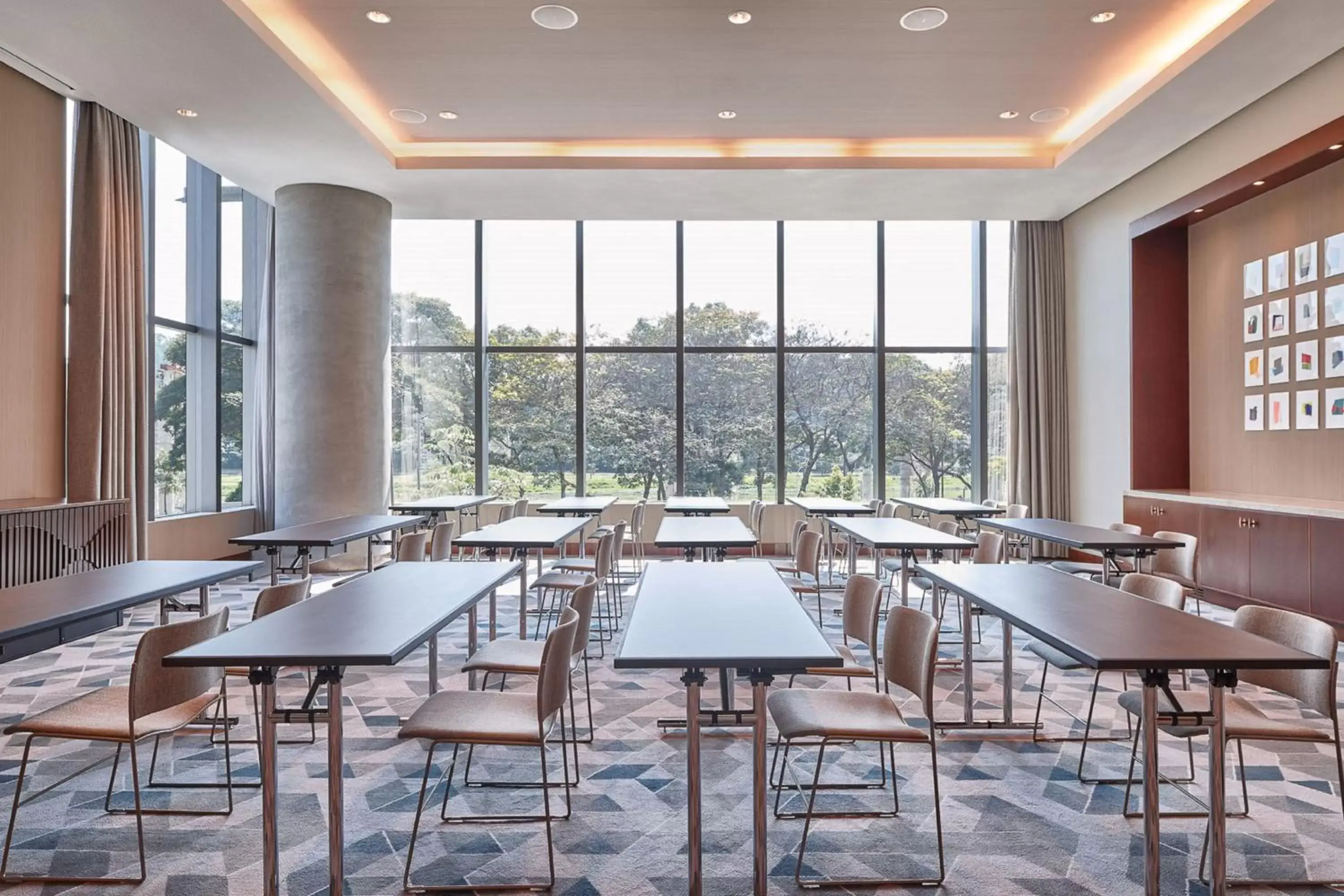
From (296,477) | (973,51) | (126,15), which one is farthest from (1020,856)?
(296,477)

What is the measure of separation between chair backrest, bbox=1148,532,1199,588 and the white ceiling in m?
3.14

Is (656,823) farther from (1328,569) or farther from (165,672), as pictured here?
(1328,569)

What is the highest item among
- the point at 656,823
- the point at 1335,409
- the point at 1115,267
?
the point at 1115,267

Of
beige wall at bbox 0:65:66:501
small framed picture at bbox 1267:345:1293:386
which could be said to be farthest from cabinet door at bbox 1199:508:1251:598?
beige wall at bbox 0:65:66:501

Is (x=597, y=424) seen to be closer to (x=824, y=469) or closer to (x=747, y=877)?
(x=824, y=469)

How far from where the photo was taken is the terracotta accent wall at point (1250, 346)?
6059mm

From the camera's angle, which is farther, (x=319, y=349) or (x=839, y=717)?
(x=319, y=349)

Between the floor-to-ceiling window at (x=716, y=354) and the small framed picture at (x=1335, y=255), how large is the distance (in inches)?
168

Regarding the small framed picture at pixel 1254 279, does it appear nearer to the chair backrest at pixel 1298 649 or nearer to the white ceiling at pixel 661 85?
the white ceiling at pixel 661 85

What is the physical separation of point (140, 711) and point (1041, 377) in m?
9.53

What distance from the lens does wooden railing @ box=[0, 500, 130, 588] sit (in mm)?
5270

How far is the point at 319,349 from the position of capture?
8.13 meters

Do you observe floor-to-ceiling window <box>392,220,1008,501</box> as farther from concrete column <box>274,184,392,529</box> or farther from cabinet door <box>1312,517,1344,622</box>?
cabinet door <box>1312,517,1344,622</box>

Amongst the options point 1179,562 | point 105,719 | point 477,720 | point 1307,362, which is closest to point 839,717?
point 477,720
